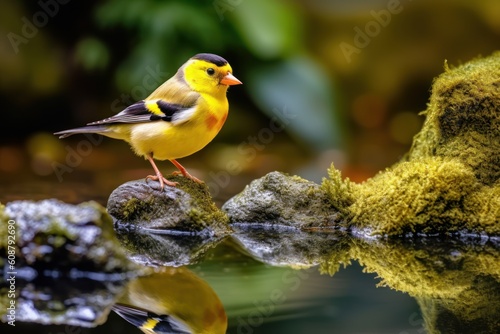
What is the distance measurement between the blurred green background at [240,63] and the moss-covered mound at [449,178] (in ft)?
9.41

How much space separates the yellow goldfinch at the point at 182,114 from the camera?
409 centimetres

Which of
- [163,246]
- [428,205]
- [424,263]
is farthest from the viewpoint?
[428,205]

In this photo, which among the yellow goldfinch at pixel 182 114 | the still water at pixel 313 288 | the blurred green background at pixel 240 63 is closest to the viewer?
the still water at pixel 313 288

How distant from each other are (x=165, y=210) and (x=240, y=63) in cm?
471

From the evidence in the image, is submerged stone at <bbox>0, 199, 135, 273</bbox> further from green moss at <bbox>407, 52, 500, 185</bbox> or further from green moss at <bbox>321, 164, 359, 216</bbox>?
green moss at <bbox>407, 52, 500, 185</bbox>

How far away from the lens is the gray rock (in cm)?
440

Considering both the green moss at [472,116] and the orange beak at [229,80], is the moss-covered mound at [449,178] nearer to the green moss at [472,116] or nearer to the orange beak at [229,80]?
the green moss at [472,116]

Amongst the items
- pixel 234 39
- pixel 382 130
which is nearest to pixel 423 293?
pixel 234 39

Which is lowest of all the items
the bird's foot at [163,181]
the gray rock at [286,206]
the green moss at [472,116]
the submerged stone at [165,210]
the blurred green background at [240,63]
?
the submerged stone at [165,210]

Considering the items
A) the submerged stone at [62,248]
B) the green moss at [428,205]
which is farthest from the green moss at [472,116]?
the submerged stone at [62,248]

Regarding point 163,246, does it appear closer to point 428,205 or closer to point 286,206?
point 286,206

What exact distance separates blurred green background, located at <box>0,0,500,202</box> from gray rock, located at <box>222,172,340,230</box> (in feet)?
9.25

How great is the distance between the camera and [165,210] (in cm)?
423

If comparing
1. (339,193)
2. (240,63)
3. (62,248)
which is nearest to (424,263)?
(339,193)
